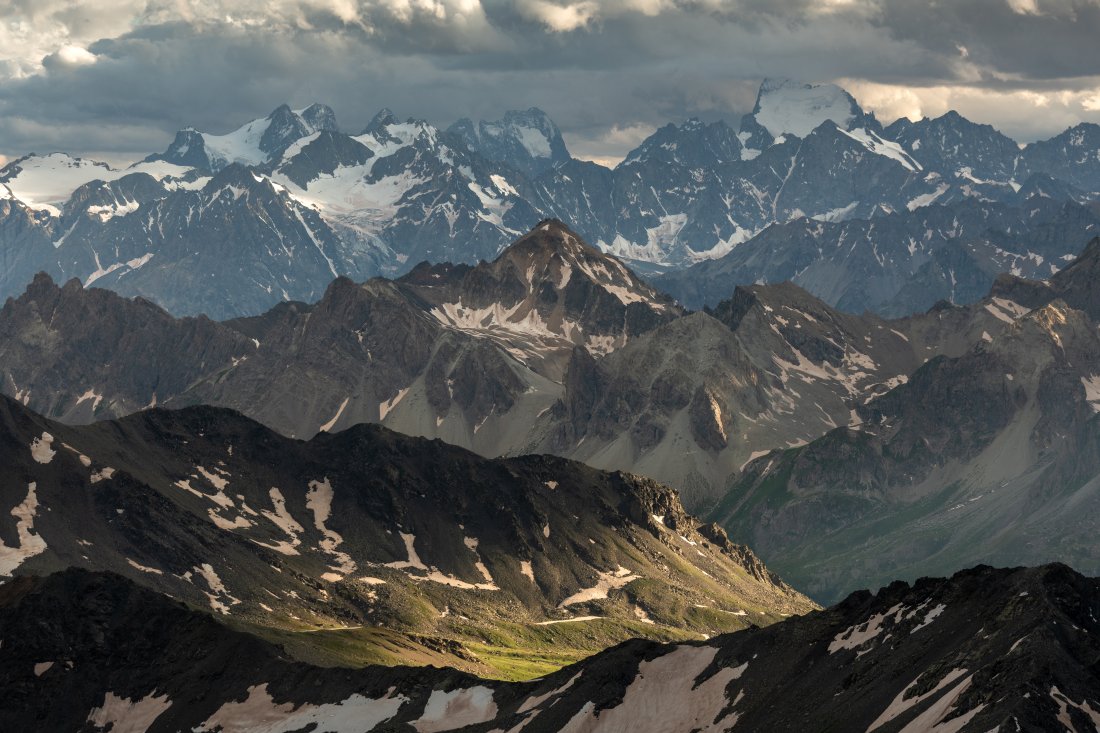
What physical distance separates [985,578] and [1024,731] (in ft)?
182

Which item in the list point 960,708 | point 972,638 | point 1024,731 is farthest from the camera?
point 972,638

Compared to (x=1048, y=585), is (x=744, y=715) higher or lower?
lower

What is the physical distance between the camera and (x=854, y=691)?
607 feet

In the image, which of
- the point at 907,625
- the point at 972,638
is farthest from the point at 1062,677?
the point at 907,625

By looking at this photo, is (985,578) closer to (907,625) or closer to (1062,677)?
(907,625)

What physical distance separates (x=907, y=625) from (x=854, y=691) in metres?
15.4

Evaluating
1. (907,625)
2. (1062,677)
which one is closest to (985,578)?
(907,625)

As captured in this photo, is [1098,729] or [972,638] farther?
[972,638]

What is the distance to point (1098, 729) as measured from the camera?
497 ft

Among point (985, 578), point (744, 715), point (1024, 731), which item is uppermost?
point (1024, 731)

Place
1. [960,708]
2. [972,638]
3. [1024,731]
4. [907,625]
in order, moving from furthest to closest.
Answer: [907,625]
[972,638]
[960,708]
[1024,731]

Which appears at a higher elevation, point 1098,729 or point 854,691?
point 1098,729

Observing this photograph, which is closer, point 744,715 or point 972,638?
point 972,638

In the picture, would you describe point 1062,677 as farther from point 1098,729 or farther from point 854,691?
point 854,691
